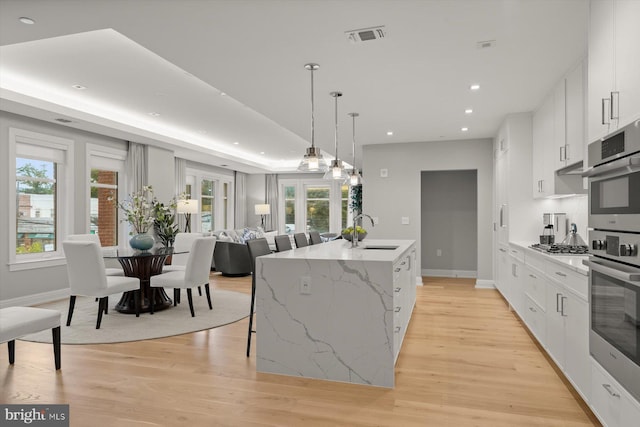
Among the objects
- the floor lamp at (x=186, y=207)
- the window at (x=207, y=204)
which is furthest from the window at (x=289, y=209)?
the floor lamp at (x=186, y=207)

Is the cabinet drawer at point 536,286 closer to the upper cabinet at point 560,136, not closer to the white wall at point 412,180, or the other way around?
the upper cabinet at point 560,136

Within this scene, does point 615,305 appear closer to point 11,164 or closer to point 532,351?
point 532,351

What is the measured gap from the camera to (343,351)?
278 centimetres

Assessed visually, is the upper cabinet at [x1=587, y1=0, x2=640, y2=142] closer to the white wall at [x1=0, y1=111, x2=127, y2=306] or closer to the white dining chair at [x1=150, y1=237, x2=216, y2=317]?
the white dining chair at [x1=150, y1=237, x2=216, y2=317]

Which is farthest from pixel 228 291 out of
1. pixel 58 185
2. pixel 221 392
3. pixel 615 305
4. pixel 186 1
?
pixel 615 305

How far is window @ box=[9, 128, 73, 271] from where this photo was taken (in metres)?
5.30

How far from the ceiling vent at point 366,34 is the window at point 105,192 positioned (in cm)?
515

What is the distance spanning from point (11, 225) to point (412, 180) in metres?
5.94

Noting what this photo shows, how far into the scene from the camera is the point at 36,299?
5.42 metres

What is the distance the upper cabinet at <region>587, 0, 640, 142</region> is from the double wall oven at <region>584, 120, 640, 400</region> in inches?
3.6

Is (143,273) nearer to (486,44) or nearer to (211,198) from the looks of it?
(486,44)

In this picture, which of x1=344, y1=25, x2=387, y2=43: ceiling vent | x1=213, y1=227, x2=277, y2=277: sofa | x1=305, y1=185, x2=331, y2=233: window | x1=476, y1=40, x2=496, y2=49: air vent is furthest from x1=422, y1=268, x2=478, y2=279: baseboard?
x1=344, y1=25, x2=387, y2=43: ceiling vent

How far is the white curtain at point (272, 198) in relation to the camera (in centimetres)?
1226

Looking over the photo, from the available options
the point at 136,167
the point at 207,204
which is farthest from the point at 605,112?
the point at 207,204
